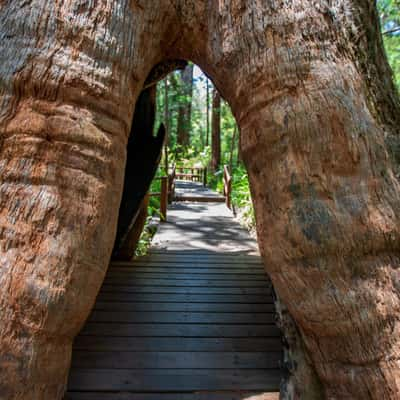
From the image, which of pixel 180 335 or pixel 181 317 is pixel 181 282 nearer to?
pixel 181 317

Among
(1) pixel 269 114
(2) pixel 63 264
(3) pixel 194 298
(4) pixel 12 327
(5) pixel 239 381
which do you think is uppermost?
(1) pixel 269 114

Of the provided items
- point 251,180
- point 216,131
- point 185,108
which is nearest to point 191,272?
point 251,180

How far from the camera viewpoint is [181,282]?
4.32 meters

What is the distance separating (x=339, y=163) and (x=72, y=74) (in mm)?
1565

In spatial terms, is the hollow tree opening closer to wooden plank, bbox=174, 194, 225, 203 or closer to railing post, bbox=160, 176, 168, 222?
railing post, bbox=160, 176, 168, 222

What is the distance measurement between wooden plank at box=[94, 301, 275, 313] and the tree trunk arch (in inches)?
66.1

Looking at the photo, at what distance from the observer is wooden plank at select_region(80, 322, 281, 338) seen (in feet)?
10.8

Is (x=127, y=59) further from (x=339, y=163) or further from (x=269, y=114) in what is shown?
(x=339, y=163)

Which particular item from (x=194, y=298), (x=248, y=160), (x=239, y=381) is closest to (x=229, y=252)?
(x=194, y=298)

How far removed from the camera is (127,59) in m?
1.94

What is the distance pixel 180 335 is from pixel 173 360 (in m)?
0.34

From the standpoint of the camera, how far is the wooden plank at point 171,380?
8.63ft

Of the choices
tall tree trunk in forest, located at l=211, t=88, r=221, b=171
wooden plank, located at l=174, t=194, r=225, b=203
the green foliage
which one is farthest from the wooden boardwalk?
tall tree trunk in forest, located at l=211, t=88, r=221, b=171

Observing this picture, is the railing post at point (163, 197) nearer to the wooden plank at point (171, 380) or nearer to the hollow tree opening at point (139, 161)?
the hollow tree opening at point (139, 161)
